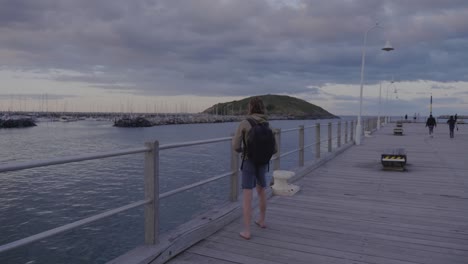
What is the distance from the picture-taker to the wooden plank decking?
402 centimetres

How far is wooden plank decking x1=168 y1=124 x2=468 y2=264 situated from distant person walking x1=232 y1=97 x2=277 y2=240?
1.66 ft

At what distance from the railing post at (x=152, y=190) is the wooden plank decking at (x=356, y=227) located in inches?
13.9

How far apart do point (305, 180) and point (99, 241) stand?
277 inches

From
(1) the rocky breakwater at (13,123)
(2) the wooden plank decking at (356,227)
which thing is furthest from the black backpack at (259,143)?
(1) the rocky breakwater at (13,123)

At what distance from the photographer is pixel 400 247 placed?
4312mm

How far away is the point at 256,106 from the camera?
432cm

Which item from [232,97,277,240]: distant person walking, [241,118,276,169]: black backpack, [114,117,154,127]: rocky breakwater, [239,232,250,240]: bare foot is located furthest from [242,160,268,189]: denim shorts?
[114,117,154,127]: rocky breakwater

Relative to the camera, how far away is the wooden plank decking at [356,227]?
402 centimetres

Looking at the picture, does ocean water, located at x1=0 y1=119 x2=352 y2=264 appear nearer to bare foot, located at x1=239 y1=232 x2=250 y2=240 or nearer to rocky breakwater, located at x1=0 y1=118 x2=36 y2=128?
bare foot, located at x1=239 y1=232 x2=250 y2=240

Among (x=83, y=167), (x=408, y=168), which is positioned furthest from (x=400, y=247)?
(x=83, y=167)

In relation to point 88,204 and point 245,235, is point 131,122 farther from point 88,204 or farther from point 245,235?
point 245,235

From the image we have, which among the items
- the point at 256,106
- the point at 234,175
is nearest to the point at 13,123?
the point at 234,175

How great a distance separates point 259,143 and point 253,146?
0.24ft

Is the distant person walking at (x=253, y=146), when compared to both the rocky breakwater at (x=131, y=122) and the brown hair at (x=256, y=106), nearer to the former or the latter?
the brown hair at (x=256, y=106)
